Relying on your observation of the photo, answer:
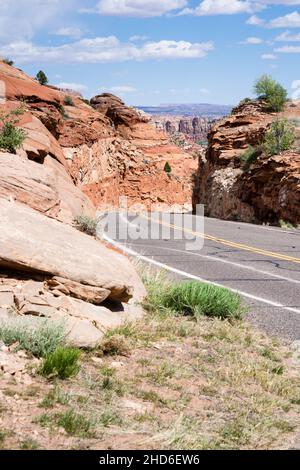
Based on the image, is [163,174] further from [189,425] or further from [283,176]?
[189,425]

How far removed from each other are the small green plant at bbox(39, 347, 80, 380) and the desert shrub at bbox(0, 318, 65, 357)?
0.63ft

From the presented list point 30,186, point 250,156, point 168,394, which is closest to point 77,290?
point 168,394

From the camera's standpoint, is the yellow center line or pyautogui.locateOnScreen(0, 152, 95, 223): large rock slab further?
the yellow center line

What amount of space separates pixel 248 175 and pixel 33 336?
1061 inches

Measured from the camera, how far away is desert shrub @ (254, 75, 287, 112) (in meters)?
35.9

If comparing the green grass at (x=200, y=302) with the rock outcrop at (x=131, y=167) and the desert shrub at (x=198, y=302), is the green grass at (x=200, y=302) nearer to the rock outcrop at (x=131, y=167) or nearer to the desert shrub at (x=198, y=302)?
the desert shrub at (x=198, y=302)

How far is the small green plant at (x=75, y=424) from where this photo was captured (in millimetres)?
4289

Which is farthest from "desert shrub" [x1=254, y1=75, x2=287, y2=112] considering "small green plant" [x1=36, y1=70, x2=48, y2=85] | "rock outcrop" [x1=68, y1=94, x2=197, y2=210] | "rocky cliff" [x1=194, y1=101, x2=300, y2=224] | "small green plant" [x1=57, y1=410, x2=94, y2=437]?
"small green plant" [x1=57, y1=410, x2=94, y2=437]

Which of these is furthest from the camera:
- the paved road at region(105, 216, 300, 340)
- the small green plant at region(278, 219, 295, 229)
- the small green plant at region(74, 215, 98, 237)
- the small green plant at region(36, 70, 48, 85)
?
the small green plant at region(36, 70, 48, 85)

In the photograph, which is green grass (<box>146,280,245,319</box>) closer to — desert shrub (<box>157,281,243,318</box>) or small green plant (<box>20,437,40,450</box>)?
desert shrub (<box>157,281,243,318</box>)

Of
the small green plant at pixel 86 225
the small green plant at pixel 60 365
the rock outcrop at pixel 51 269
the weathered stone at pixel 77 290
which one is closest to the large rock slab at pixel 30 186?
the rock outcrop at pixel 51 269

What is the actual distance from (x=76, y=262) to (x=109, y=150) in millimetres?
33780

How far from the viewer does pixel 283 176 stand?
90.3 ft
